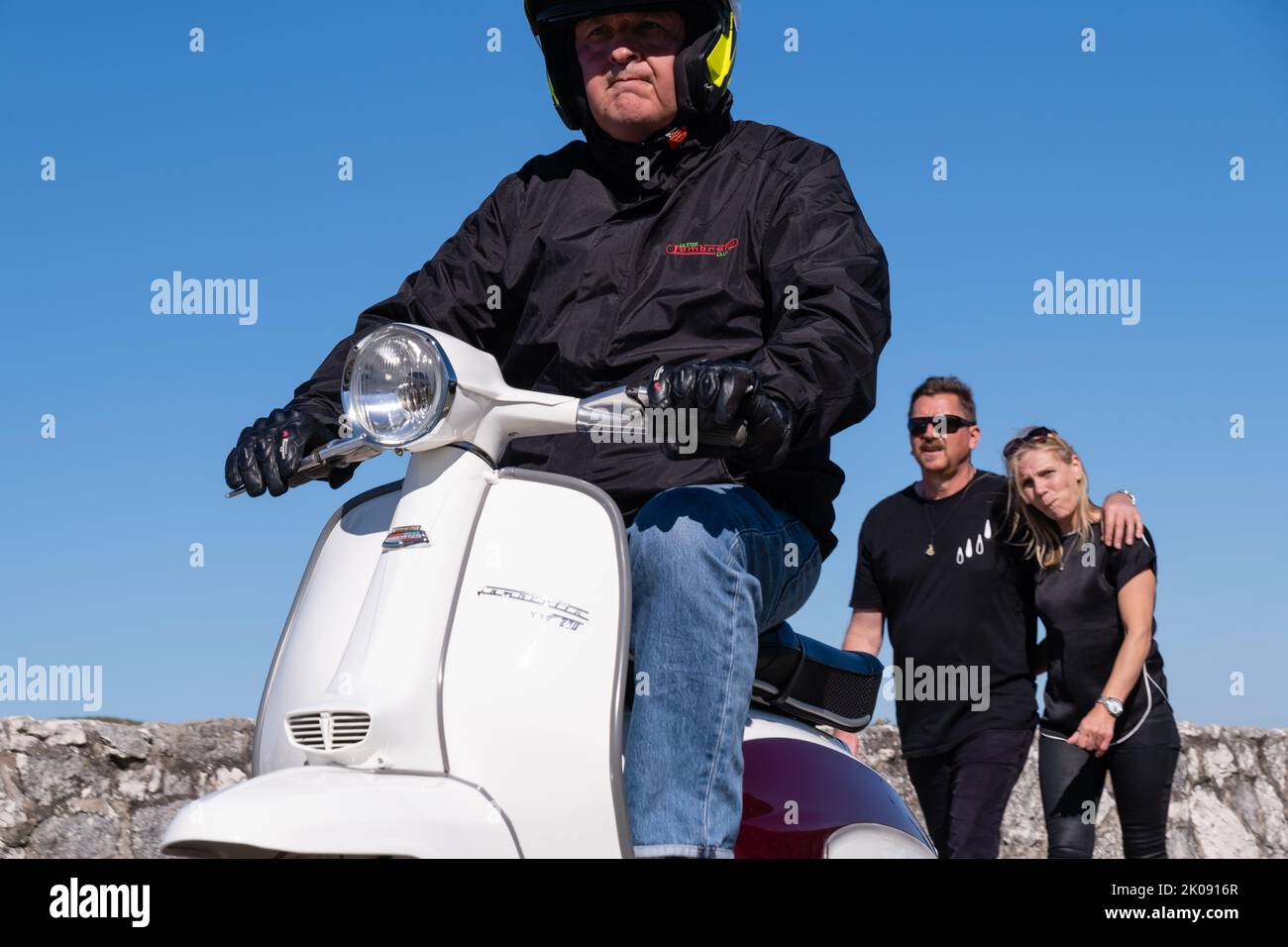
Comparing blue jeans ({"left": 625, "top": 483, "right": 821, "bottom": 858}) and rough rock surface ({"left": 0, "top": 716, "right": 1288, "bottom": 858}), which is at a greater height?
blue jeans ({"left": 625, "top": 483, "right": 821, "bottom": 858})

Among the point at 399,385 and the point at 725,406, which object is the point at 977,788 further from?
the point at 399,385

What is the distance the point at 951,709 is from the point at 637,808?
9.53 ft

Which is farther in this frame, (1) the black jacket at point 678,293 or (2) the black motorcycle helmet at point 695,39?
(2) the black motorcycle helmet at point 695,39

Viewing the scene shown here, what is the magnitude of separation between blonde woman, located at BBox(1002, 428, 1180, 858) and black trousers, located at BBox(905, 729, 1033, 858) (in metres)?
0.22

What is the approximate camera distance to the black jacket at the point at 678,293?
8.14ft

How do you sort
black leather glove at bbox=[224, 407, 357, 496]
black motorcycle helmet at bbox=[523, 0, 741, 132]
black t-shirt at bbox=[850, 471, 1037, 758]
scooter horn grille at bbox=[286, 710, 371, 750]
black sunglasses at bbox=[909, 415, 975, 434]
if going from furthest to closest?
black sunglasses at bbox=[909, 415, 975, 434] < black t-shirt at bbox=[850, 471, 1037, 758] < black motorcycle helmet at bbox=[523, 0, 741, 132] < black leather glove at bbox=[224, 407, 357, 496] < scooter horn grille at bbox=[286, 710, 371, 750]

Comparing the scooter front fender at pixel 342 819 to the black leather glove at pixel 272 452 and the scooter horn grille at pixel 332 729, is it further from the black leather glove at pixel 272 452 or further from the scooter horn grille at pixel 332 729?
the black leather glove at pixel 272 452

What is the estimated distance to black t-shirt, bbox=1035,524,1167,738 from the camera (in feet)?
16.3

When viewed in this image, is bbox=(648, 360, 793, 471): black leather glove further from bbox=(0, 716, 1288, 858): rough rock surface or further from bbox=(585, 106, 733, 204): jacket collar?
bbox=(0, 716, 1288, 858): rough rock surface

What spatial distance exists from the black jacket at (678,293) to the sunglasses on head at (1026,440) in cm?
261

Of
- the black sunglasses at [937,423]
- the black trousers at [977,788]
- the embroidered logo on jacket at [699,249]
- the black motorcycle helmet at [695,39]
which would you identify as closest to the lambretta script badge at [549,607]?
the embroidered logo on jacket at [699,249]

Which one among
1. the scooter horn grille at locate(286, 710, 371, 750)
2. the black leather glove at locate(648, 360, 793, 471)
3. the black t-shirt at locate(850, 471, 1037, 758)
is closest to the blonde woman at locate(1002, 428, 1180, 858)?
the black t-shirt at locate(850, 471, 1037, 758)
